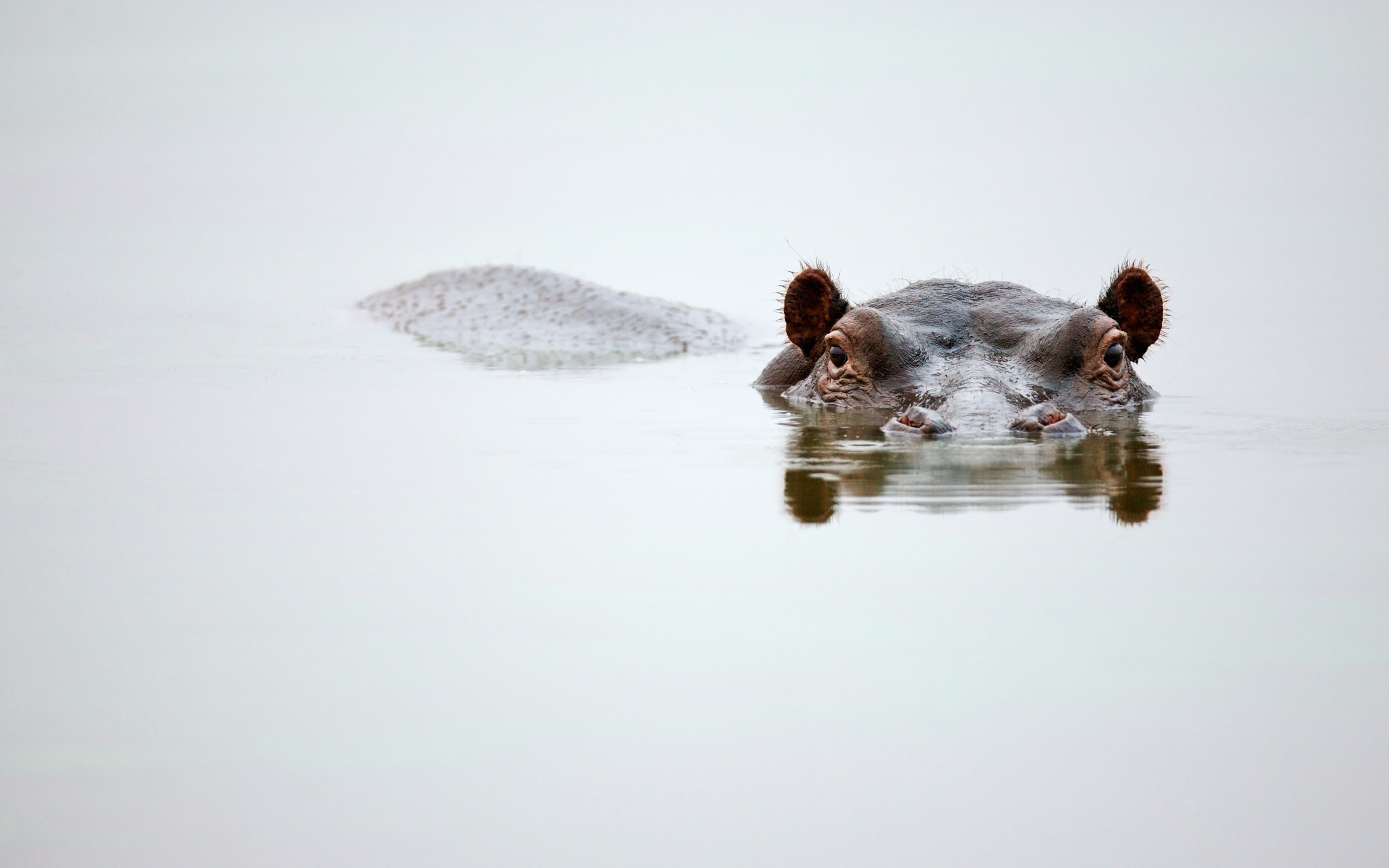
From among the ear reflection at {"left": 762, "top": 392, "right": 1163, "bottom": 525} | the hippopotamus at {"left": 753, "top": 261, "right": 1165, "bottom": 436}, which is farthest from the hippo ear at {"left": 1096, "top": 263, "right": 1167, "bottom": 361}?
the ear reflection at {"left": 762, "top": 392, "right": 1163, "bottom": 525}

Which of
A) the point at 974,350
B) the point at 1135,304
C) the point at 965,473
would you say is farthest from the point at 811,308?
the point at 965,473

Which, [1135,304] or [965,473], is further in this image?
[1135,304]

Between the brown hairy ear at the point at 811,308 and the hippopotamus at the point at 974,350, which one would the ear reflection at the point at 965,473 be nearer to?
the hippopotamus at the point at 974,350

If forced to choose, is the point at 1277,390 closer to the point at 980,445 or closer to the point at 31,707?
the point at 980,445

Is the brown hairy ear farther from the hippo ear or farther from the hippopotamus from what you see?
the hippo ear

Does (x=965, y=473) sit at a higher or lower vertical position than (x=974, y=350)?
lower

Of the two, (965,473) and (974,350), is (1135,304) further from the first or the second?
(965,473)

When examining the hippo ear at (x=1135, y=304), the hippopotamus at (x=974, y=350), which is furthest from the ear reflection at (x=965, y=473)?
the hippo ear at (x=1135, y=304)

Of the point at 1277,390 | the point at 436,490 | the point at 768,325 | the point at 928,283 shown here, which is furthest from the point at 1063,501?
the point at 768,325
